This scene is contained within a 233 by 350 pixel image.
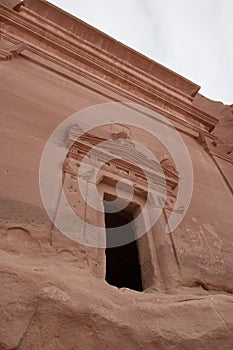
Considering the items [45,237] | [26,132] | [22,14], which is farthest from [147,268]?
[22,14]

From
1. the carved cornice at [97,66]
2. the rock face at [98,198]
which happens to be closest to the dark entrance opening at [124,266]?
the rock face at [98,198]

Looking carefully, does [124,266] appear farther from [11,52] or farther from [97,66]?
[97,66]

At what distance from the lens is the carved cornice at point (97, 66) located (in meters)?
7.80

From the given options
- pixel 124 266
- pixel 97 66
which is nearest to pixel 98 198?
pixel 124 266

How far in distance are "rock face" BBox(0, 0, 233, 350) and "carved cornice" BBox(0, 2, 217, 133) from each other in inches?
1.3

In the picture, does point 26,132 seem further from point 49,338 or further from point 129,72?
point 129,72

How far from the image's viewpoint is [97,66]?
854cm

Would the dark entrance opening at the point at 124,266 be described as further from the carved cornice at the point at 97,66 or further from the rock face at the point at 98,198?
the carved cornice at the point at 97,66

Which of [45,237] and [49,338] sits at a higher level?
[45,237]

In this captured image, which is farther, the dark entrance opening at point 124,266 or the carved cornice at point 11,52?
the carved cornice at point 11,52

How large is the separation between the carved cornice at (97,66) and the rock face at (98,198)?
0.11 ft

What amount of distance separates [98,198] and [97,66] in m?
4.96

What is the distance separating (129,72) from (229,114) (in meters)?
5.23

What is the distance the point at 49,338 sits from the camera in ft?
7.64
